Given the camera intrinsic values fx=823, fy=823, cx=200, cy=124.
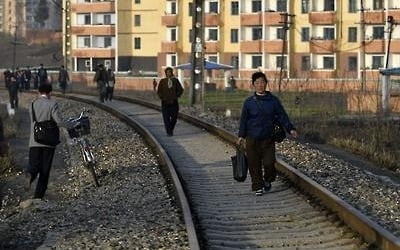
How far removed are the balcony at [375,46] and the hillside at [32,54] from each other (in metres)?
64.6

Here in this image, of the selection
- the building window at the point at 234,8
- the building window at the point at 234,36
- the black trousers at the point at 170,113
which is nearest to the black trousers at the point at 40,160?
the black trousers at the point at 170,113

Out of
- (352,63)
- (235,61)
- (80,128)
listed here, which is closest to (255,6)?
(235,61)

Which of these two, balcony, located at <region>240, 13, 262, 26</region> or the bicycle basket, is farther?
balcony, located at <region>240, 13, 262, 26</region>

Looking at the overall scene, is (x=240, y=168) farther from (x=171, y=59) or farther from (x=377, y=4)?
(x=171, y=59)

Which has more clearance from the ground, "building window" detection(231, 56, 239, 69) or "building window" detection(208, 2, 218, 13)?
"building window" detection(208, 2, 218, 13)

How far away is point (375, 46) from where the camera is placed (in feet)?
236

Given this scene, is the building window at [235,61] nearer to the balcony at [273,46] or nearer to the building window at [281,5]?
the balcony at [273,46]

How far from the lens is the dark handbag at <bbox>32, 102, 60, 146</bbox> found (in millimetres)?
12594

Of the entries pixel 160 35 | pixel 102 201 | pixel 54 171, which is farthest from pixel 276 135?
pixel 160 35

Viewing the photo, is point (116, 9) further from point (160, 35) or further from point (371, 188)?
point (371, 188)

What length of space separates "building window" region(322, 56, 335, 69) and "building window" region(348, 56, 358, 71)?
1464 mm

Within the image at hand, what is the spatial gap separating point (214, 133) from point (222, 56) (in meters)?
62.2

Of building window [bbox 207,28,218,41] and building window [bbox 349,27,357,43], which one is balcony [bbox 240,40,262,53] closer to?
building window [bbox 207,28,218,41]

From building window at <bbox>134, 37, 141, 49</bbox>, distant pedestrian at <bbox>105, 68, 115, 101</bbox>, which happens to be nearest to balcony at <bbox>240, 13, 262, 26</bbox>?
building window at <bbox>134, 37, 141, 49</bbox>
